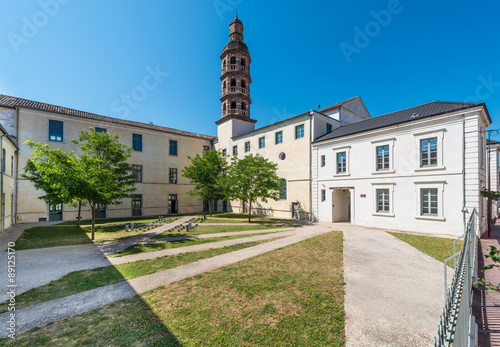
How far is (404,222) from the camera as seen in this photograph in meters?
15.6

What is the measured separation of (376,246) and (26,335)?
13.0 meters

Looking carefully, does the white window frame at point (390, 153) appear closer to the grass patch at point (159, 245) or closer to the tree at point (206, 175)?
the grass patch at point (159, 245)

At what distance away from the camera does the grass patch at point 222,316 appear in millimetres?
4035

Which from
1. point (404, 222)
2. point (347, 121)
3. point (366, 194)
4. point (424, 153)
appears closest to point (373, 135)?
point (424, 153)

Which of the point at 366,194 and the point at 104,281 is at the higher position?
the point at 366,194

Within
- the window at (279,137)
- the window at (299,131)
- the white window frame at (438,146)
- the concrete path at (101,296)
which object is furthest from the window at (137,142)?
the white window frame at (438,146)

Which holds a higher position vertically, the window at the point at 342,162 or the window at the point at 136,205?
the window at the point at 342,162

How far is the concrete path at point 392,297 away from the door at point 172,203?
2467 centimetres

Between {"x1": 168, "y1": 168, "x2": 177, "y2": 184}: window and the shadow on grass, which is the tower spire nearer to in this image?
{"x1": 168, "y1": 168, "x2": 177, "y2": 184}: window

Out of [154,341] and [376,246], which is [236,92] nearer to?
[376,246]

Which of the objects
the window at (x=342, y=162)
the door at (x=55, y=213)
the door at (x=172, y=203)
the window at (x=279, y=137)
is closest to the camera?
the window at (x=342, y=162)

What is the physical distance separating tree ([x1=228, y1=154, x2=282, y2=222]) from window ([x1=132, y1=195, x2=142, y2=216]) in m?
13.3

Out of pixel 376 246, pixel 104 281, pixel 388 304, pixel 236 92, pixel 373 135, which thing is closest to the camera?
pixel 388 304

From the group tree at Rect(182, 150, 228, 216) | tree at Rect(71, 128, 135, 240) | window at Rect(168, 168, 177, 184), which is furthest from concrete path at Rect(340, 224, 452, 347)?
window at Rect(168, 168, 177, 184)
